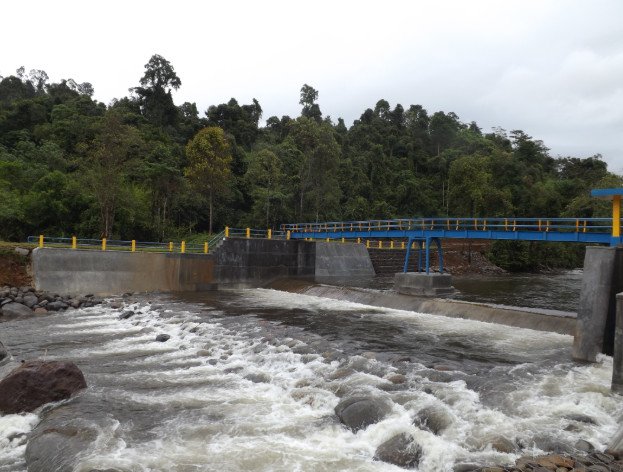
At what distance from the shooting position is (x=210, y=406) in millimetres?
9602

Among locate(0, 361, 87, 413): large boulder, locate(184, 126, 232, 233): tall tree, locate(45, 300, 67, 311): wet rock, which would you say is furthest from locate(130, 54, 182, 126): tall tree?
locate(0, 361, 87, 413): large boulder

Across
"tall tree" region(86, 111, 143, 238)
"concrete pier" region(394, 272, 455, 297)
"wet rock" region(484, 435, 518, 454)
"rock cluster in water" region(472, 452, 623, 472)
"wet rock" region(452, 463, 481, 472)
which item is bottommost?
"wet rock" region(452, 463, 481, 472)

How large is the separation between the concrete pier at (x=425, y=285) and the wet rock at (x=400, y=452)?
1692cm

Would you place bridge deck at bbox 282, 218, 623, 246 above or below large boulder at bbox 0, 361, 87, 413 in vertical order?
above

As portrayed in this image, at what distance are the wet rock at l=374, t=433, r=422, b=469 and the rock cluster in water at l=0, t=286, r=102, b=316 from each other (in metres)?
19.2

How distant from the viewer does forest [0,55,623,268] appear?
3728cm

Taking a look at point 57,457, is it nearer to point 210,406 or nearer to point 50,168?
point 210,406

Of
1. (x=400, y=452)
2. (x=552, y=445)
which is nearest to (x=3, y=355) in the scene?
(x=400, y=452)

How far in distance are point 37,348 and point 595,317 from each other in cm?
1652

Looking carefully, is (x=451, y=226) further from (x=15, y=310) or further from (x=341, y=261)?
(x=15, y=310)

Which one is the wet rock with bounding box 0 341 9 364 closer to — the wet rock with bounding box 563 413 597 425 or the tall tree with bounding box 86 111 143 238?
the wet rock with bounding box 563 413 597 425

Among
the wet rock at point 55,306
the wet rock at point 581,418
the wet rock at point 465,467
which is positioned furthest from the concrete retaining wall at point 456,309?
the wet rock at point 55,306

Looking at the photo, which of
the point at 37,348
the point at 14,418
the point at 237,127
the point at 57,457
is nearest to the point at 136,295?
the point at 37,348

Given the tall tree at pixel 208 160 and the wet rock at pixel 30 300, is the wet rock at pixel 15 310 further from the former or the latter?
the tall tree at pixel 208 160
